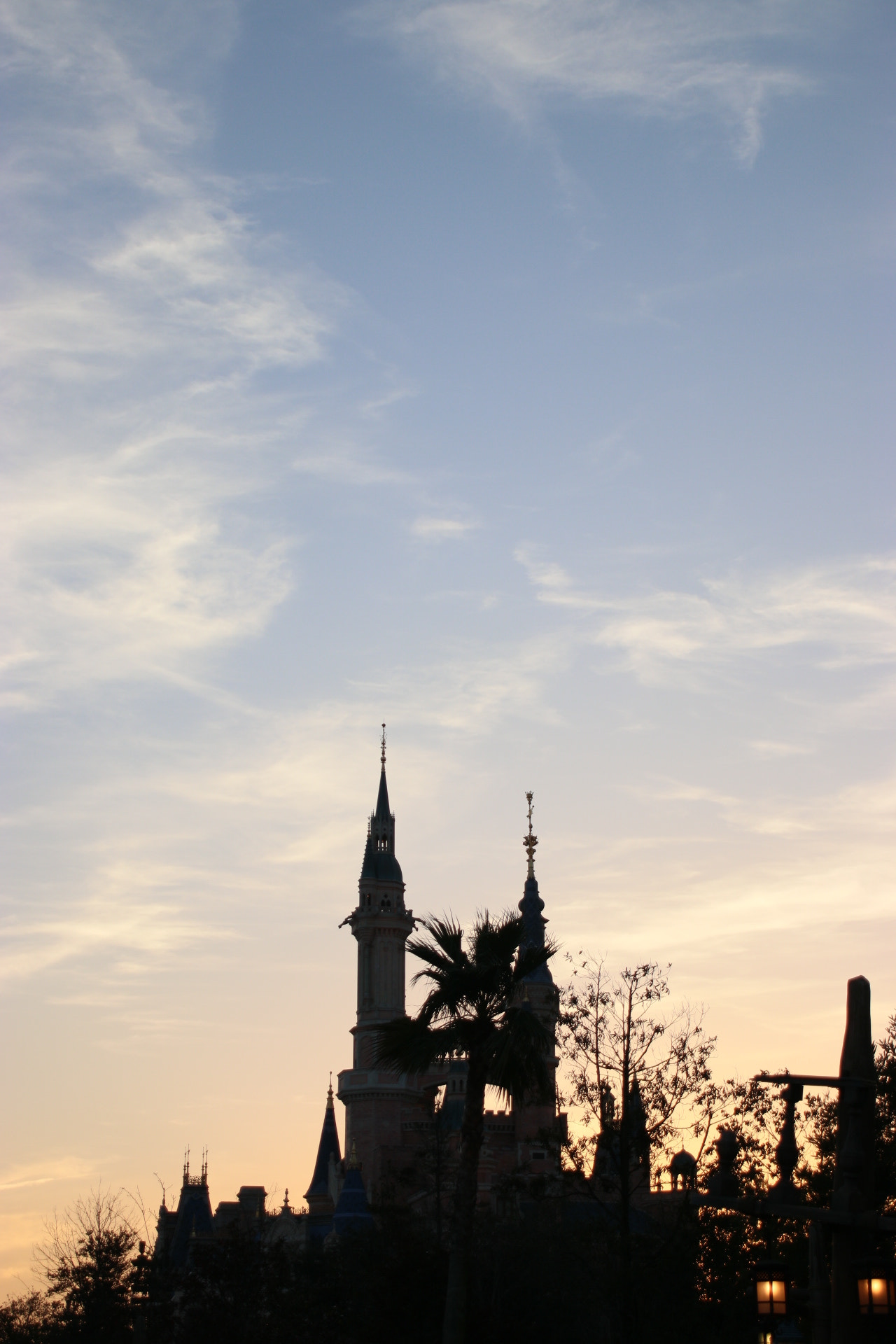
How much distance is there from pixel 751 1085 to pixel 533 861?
62827 millimetres

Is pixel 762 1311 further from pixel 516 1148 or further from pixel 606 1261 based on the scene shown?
pixel 516 1148

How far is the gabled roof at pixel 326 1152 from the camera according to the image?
3794 inches

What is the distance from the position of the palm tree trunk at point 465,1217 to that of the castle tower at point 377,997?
61710 millimetres

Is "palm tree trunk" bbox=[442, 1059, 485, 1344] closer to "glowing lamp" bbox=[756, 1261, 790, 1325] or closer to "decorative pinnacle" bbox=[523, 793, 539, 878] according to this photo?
"glowing lamp" bbox=[756, 1261, 790, 1325]

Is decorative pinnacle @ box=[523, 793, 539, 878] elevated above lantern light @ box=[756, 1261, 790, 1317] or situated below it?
above

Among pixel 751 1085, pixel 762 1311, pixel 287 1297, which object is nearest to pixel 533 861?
pixel 287 1297

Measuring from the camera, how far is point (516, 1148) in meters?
88.0

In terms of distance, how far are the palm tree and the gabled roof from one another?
7276 cm

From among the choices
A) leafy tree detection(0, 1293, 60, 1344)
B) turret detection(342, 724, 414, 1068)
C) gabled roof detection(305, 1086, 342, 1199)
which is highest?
turret detection(342, 724, 414, 1068)

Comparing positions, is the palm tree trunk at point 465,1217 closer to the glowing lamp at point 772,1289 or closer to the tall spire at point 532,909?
the glowing lamp at point 772,1289

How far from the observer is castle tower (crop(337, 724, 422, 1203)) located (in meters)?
89.9

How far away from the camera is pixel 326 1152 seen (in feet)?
322

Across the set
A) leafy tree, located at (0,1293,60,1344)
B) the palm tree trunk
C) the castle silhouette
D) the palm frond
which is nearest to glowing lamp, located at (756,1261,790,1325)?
the palm tree trunk

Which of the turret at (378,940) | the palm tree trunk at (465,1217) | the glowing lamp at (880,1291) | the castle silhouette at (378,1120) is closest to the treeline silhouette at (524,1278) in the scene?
the palm tree trunk at (465,1217)
